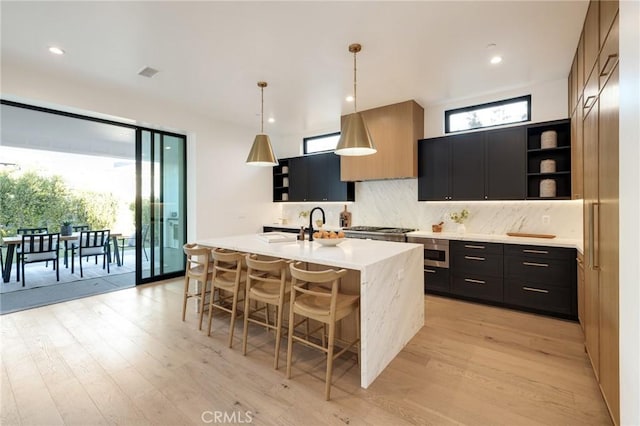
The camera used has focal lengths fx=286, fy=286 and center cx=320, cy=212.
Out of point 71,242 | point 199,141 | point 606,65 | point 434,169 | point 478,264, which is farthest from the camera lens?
point 71,242

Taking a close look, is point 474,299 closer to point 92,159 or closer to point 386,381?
point 386,381

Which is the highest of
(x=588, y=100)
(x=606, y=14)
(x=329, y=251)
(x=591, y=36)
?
(x=591, y=36)

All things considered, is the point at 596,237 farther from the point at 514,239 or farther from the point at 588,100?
the point at 514,239

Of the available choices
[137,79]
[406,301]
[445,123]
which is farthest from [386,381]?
[137,79]

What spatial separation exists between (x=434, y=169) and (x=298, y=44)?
281cm

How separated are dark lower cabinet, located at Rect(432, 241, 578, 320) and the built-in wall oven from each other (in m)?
0.01

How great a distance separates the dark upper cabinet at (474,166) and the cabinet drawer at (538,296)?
115 cm

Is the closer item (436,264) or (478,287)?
(478,287)

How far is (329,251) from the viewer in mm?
2732

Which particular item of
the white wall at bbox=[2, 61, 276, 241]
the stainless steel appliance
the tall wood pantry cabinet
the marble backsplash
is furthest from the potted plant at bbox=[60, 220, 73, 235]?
the tall wood pantry cabinet

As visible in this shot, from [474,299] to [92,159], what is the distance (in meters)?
7.90

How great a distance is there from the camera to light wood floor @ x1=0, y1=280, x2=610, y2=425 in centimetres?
188

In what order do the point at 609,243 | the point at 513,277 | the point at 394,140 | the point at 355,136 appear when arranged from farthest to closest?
the point at 394,140 → the point at 513,277 → the point at 355,136 → the point at 609,243

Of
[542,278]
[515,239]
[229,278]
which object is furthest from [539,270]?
[229,278]
